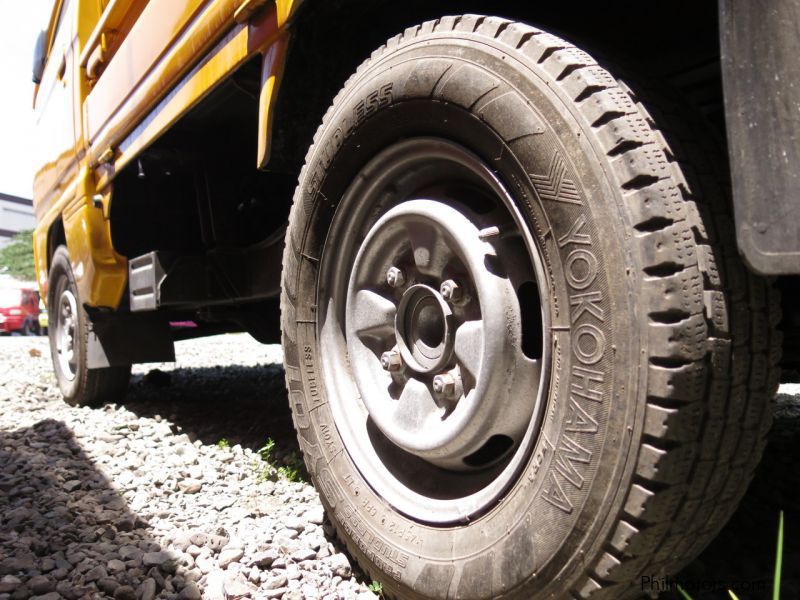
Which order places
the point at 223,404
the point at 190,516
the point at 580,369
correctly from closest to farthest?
the point at 580,369
the point at 190,516
the point at 223,404

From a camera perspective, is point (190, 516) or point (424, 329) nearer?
point (424, 329)

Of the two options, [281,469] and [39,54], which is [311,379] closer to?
[281,469]

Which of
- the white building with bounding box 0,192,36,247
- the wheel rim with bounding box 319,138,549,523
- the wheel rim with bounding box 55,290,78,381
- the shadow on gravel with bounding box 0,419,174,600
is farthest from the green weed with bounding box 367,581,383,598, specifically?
the white building with bounding box 0,192,36,247

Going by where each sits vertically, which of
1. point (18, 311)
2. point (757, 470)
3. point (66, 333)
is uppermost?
point (66, 333)

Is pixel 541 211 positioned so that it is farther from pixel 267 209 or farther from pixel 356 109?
pixel 267 209

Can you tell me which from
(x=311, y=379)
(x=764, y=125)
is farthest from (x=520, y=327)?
(x=311, y=379)

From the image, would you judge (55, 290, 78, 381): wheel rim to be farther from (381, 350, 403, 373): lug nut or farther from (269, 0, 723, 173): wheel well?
(381, 350, 403, 373): lug nut

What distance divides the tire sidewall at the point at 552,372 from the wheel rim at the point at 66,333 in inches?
143

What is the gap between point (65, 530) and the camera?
1967mm

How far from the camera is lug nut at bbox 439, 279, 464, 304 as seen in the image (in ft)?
4.67

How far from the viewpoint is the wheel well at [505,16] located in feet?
4.49

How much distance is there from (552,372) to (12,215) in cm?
5292

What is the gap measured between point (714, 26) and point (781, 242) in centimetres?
67

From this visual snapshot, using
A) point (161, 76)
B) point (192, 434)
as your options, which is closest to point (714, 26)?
point (161, 76)
